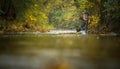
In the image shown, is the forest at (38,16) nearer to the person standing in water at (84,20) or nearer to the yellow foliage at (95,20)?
the yellow foliage at (95,20)

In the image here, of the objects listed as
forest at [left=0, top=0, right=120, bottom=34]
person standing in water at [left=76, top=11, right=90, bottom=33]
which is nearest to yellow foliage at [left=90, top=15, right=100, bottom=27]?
forest at [left=0, top=0, right=120, bottom=34]

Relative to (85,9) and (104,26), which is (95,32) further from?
(85,9)

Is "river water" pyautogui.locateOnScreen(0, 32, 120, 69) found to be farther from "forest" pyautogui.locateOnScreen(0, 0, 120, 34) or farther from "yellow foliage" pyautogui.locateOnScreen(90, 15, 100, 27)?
"yellow foliage" pyautogui.locateOnScreen(90, 15, 100, 27)

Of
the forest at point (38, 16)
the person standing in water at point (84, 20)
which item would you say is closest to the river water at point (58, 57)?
the forest at point (38, 16)

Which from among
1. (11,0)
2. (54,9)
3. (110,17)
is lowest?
(54,9)

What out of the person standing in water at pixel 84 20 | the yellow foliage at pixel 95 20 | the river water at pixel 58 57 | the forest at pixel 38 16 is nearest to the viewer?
the river water at pixel 58 57

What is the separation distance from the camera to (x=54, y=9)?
62.1 metres

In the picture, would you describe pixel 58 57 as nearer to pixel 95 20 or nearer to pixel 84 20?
pixel 95 20

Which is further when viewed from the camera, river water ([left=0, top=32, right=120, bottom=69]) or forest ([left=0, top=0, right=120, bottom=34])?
forest ([left=0, top=0, right=120, bottom=34])

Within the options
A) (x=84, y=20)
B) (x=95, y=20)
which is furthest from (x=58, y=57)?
(x=84, y=20)

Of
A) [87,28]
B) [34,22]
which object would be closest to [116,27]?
[87,28]

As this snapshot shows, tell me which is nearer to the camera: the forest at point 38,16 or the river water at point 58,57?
the river water at point 58,57

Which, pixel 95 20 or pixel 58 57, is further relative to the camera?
pixel 95 20

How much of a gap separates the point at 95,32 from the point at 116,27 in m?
2.76
